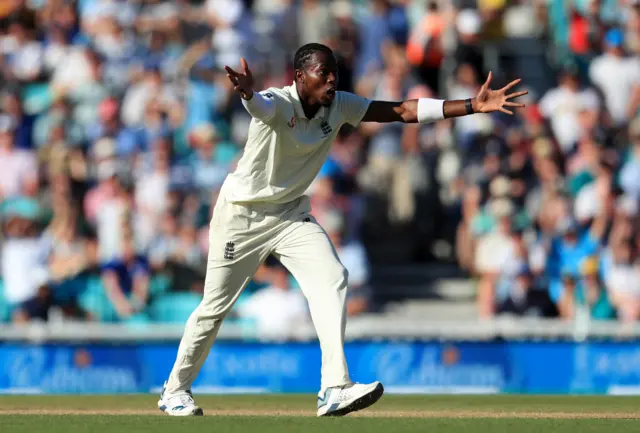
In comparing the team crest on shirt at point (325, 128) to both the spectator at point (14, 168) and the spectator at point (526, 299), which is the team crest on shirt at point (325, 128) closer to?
the spectator at point (526, 299)

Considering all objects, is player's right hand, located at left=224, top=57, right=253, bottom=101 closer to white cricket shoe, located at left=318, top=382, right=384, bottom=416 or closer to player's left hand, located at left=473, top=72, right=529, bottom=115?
player's left hand, located at left=473, top=72, right=529, bottom=115

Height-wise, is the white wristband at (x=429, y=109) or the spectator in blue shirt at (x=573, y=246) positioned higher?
the white wristband at (x=429, y=109)

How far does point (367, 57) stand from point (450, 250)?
234 cm

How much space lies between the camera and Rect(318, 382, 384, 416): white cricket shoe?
23.7 feet

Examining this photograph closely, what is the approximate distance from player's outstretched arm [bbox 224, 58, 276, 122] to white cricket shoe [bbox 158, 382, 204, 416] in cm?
177

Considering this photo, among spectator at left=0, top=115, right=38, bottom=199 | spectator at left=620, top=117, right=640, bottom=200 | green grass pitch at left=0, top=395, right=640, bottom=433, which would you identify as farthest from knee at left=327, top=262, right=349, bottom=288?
spectator at left=620, top=117, right=640, bottom=200

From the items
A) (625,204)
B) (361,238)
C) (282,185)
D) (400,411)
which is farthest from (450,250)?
(282,185)

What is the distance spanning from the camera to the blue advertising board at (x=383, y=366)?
12234 millimetres

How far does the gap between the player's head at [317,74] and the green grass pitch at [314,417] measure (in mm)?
1798

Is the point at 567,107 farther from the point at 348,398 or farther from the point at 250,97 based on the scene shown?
the point at 250,97

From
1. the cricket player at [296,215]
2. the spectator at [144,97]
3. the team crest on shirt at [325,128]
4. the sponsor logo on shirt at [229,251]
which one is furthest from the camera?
the spectator at [144,97]

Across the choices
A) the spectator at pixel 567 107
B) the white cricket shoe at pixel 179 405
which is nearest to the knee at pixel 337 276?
the white cricket shoe at pixel 179 405

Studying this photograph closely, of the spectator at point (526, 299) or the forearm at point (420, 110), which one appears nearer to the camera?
the forearm at point (420, 110)

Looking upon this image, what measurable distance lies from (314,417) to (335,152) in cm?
679
